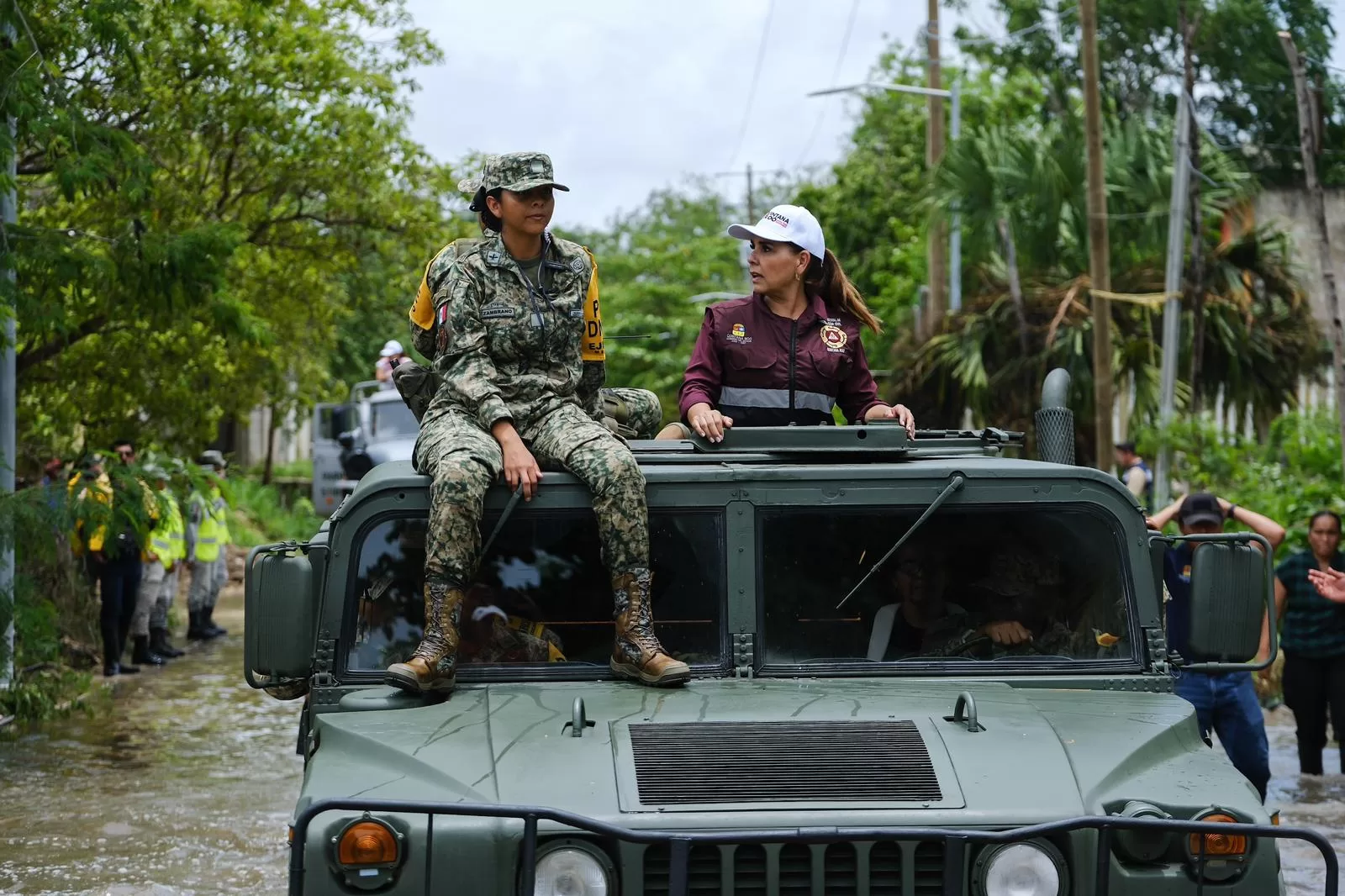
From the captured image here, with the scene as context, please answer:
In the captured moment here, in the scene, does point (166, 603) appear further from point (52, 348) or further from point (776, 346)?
point (776, 346)

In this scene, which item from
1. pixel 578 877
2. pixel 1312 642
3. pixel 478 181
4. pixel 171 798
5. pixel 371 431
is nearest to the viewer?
pixel 578 877

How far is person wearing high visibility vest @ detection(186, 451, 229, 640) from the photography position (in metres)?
16.7

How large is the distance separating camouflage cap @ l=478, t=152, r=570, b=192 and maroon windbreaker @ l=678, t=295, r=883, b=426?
0.92m

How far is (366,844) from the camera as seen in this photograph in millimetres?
4102

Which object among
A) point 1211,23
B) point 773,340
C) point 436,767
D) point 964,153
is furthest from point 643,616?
point 1211,23

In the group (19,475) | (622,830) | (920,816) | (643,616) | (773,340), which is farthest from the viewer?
(19,475)

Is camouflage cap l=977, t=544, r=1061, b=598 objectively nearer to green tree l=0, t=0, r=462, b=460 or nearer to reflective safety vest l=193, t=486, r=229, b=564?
green tree l=0, t=0, r=462, b=460

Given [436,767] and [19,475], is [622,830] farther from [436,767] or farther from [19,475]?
[19,475]

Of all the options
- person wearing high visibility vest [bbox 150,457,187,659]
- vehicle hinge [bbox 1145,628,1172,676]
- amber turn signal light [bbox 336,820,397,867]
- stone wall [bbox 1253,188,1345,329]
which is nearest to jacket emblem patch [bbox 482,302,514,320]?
amber turn signal light [bbox 336,820,397,867]

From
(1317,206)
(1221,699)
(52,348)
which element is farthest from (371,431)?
(1221,699)

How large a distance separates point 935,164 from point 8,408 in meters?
15.3

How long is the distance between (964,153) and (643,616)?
17.4 metres

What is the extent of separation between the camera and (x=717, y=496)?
16.8 feet

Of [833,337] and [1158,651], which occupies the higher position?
[833,337]
